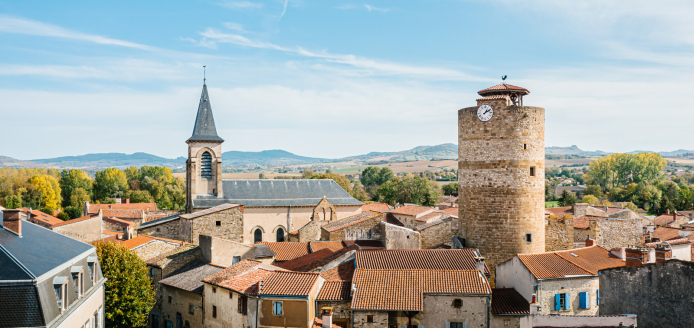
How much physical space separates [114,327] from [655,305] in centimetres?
2015

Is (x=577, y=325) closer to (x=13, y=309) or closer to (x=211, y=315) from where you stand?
(x=211, y=315)

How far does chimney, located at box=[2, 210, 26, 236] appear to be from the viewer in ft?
50.9

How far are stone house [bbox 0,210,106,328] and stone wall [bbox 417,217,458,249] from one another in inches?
601

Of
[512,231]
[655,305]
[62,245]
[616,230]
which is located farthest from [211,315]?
[616,230]

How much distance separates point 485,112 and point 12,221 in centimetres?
1804

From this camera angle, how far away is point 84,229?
33438 millimetres

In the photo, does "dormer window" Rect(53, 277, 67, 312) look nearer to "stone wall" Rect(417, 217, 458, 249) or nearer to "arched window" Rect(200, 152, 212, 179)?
"stone wall" Rect(417, 217, 458, 249)

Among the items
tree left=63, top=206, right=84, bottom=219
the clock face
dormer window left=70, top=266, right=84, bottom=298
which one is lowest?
tree left=63, top=206, right=84, bottom=219

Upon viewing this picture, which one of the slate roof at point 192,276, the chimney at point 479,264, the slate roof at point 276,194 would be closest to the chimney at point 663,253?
the chimney at point 479,264

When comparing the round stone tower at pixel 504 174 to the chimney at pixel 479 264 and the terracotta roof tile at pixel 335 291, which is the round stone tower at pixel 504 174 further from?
the terracotta roof tile at pixel 335 291

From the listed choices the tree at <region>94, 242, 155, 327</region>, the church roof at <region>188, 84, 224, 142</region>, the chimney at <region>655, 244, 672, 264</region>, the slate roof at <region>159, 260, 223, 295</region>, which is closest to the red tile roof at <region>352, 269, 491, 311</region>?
the chimney at <region>655, 244, 672, 264</region>

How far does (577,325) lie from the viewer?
15844 millimetres

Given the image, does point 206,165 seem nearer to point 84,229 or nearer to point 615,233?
point 84,229

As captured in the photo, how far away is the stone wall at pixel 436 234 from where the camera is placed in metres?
26.7
